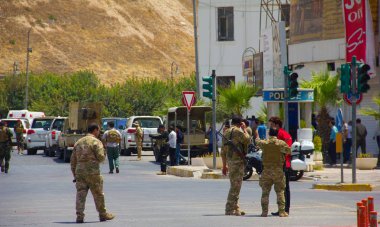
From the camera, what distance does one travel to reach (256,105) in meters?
70.7

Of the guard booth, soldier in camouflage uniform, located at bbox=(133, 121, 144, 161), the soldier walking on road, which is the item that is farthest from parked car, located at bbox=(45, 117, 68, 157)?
the guard booth

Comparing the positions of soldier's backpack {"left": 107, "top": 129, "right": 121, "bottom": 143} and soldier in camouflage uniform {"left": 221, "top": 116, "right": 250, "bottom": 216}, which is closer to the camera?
soldier in camouflage uniform {"left": 221, "top": 116, "right": 250, "bottom": 216}

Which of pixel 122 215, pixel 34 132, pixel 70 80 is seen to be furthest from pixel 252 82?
pixel 70 80

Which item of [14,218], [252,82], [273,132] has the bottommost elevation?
[14,218]

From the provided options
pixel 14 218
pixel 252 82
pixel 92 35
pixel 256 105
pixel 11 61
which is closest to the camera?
pixel 14 218

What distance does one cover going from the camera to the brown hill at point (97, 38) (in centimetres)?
13862

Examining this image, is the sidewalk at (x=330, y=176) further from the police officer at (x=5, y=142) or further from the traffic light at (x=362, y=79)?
the police officer at (x=5, y=142)

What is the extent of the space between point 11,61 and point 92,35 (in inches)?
→ 573

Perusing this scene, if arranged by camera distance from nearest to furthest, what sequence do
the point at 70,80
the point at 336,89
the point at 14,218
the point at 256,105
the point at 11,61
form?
the point at 14,218, the point at 336,89, the point at 256,105, the point at 70,80, the point at 11,61

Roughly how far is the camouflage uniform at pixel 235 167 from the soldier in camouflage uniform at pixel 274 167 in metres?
A: 0.53

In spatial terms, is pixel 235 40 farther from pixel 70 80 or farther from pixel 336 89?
pixel 70 80

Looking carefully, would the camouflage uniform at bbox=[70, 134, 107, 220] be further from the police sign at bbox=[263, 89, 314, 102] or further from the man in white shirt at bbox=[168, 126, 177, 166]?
the police sign at bbox=[263, 89, 314, 102]

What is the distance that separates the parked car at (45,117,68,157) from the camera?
48906mm

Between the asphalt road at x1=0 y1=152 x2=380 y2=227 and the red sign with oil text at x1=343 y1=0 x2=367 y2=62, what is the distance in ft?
32.9
